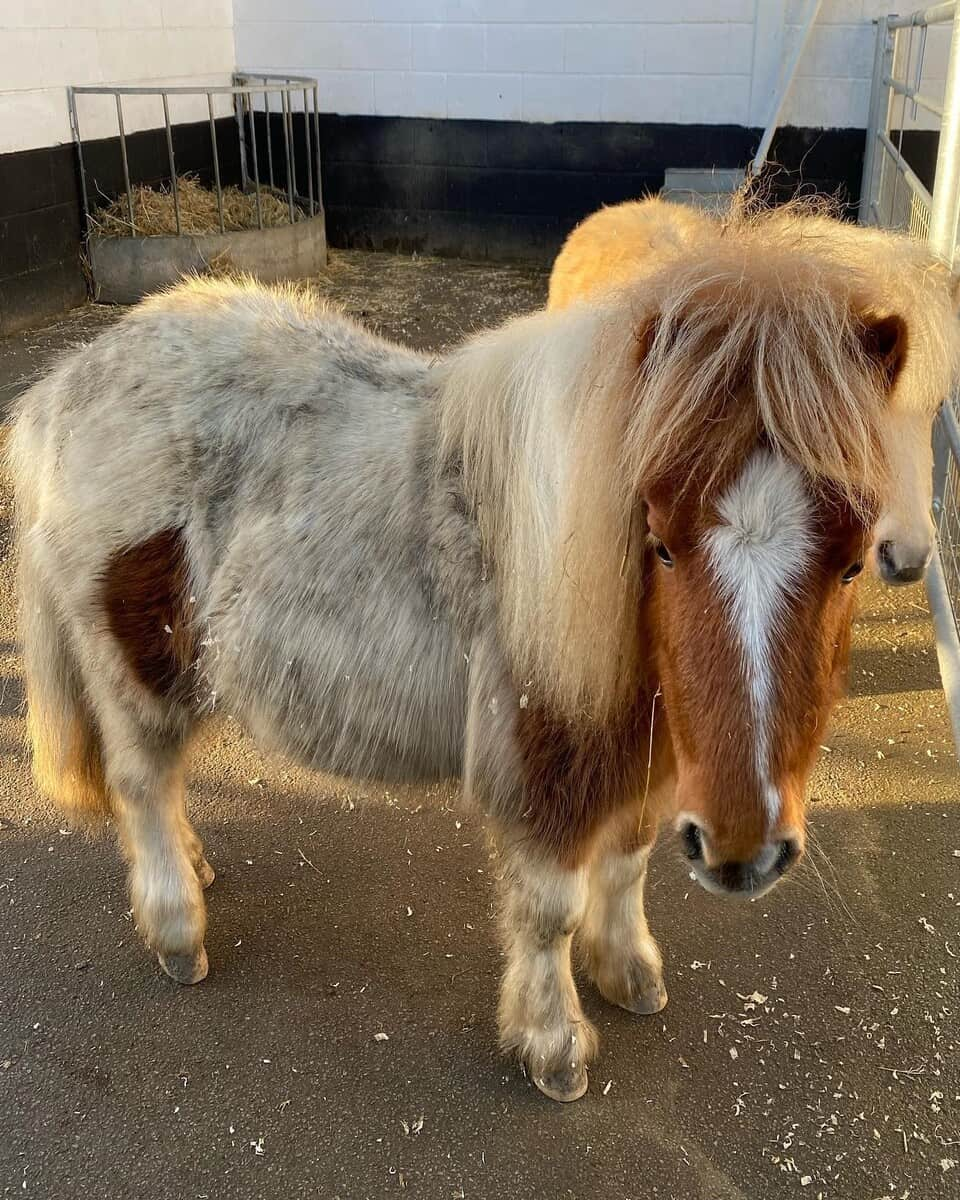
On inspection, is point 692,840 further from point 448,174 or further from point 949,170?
point 448,174

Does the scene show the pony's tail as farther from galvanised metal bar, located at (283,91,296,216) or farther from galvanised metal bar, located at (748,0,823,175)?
galvanised metal bar, located at (283,91,296,216)

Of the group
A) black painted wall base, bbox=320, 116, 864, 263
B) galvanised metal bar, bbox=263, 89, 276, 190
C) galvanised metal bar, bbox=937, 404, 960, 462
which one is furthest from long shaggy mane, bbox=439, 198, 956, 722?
galvanised metal bar, bbox=263, 89, 276, 190

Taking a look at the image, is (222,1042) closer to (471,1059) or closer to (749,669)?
(471,1059)

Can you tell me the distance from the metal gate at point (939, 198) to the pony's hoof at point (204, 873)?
1.82m

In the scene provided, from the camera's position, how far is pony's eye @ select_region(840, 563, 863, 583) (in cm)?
128

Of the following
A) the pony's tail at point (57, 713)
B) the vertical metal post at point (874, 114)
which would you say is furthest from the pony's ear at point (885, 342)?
the vertical metal post at point (874, 114)

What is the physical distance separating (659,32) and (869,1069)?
713 centimetres

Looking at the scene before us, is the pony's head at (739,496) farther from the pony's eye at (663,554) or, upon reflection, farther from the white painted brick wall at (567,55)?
the white painted brick wall at (567,55)

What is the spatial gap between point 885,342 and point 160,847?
5.89 ft

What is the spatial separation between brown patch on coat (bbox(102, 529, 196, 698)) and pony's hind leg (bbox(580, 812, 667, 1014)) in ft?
3.18

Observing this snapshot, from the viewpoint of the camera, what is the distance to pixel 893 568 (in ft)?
7.43

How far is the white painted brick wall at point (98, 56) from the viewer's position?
237 inches

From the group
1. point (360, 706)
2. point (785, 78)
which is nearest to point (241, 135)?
point (785, 78)

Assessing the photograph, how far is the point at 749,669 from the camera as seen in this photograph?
1230mm
